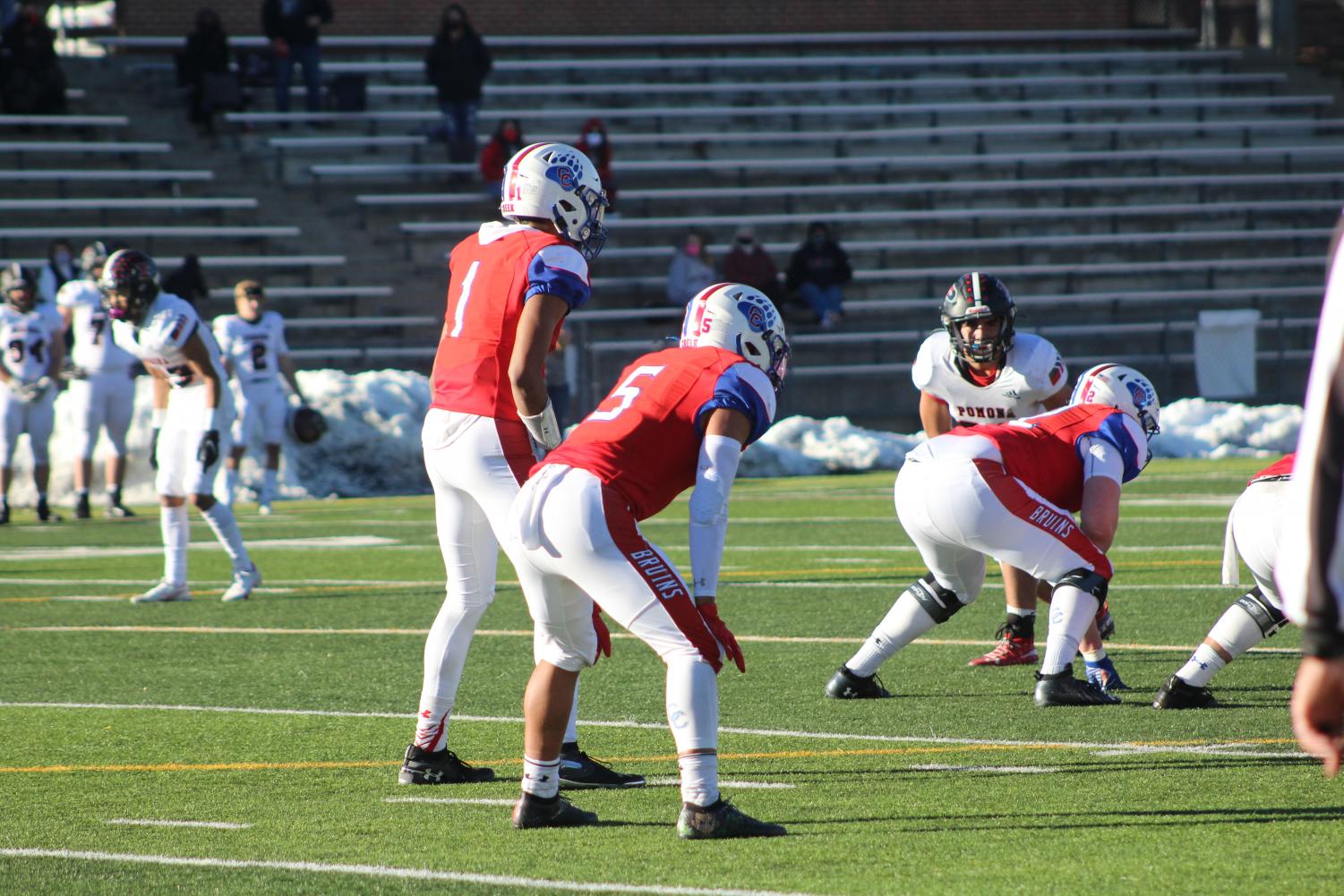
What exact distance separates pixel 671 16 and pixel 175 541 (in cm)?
2023

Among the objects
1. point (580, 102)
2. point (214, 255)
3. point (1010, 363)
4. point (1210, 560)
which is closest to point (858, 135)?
point (580, 102)

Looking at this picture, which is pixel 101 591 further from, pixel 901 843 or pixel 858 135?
pixel 858 135

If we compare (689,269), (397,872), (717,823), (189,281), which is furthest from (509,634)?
(689,269)

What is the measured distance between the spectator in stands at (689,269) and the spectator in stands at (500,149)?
7.59 ft

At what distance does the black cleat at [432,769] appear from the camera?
18.0 feet

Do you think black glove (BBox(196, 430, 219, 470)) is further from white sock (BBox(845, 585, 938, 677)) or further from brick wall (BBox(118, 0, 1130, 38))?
brick wall (BBox(118, 0, 1130, 38))

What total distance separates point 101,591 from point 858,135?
17.0 metres

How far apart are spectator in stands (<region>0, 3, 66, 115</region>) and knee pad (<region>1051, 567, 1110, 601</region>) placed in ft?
62.4

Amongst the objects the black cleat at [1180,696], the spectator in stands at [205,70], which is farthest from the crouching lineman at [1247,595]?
the spectator in stands at [205,70]

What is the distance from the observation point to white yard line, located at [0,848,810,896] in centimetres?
408

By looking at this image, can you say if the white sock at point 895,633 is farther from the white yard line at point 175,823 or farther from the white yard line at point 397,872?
the white yard line at point 397,872

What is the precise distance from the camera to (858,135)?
26094 mm

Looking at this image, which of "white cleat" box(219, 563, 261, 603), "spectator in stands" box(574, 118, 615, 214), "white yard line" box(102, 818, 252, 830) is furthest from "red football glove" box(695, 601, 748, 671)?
"spectator in stands" box(574, 118, 615, 214)

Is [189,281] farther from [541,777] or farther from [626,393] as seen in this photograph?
[541,777]
